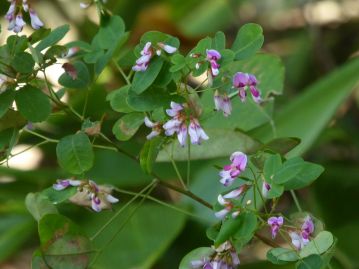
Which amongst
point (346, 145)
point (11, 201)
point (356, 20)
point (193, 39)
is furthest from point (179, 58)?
point (356, 20)

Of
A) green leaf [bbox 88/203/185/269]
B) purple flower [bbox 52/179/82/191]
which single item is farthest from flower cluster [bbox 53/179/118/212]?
green leaf [bbox 88/203/185/269]

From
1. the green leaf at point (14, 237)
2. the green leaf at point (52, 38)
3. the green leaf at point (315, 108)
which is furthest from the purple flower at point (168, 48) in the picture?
the green leaf at point (14, 237)

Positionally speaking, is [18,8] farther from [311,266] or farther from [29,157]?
[29,157]

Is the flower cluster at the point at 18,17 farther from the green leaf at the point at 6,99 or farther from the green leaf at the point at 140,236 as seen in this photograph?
the green leaf at the point at 140,236

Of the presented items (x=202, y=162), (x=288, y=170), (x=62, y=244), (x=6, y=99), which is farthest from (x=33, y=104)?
(x=202, y=162)

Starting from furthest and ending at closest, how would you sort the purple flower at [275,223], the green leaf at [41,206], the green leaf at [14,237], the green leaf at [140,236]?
the green leaf at [14,237], the green leaf at [140,236], the green leaf at [41,206], the purple flower at [275,223]

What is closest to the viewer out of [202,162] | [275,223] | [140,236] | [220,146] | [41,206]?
[275,223]

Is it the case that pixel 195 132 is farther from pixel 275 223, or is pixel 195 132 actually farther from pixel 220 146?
pixel 220 146

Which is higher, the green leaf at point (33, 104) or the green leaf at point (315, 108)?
the green leaf at point (33, 104)
